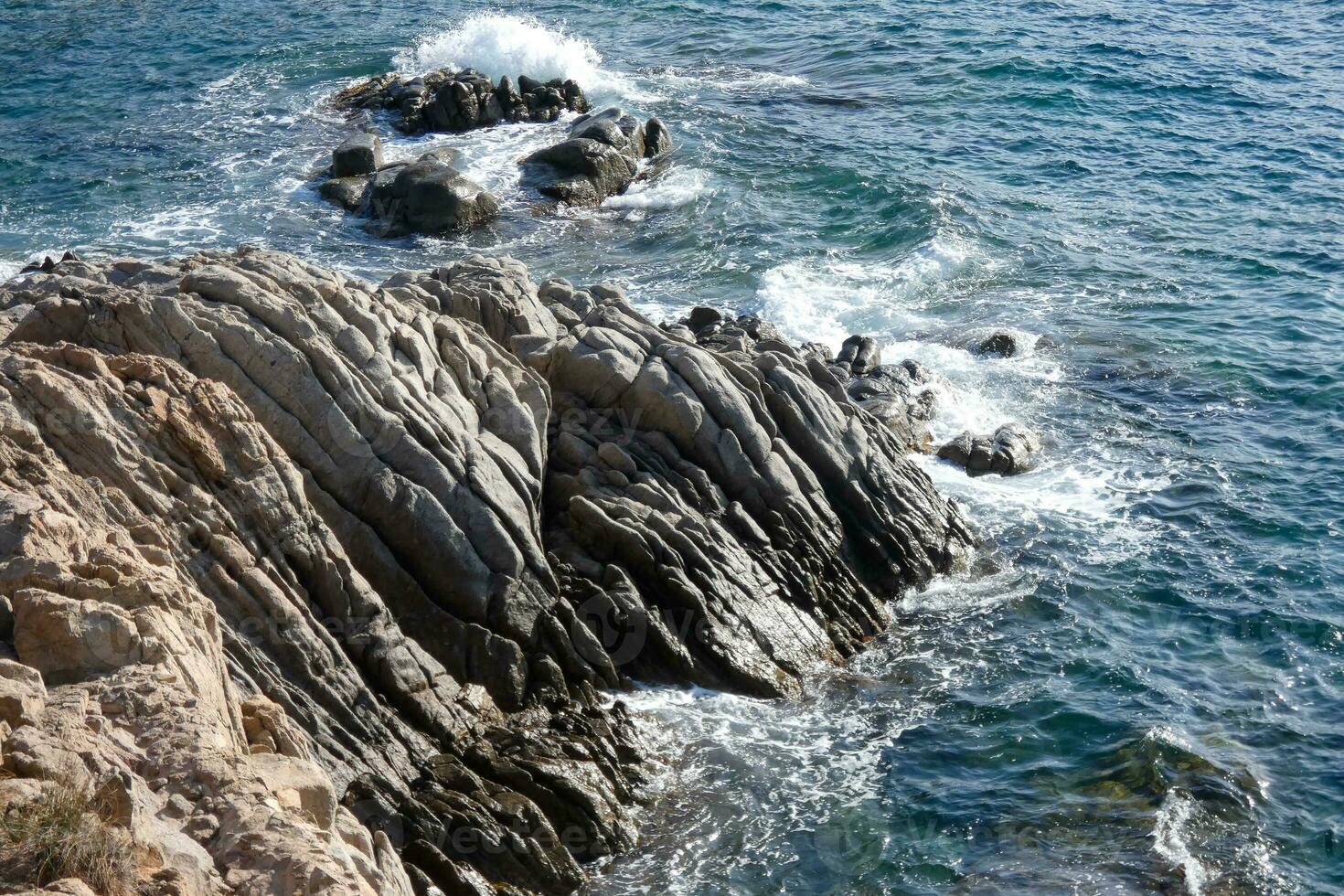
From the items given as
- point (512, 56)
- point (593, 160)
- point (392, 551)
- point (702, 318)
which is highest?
point (512, 56)

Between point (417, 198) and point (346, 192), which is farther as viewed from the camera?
point (346, 192)

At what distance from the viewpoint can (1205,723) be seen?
78.8ft

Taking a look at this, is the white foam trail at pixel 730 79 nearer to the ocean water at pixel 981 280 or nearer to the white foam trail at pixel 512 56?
the ocean water at pixel 981 280

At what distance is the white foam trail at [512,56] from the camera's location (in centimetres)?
5825

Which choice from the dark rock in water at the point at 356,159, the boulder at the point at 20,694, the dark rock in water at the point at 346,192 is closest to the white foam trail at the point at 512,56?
the dark rock in water at the point at 356,159

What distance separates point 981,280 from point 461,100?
74.7ft

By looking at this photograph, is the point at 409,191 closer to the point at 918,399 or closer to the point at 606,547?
the point at 918,399

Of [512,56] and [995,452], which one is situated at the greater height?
[512,56]

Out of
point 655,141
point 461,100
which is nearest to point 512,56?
point 461,100

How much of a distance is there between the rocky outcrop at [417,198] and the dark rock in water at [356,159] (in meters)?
0.91

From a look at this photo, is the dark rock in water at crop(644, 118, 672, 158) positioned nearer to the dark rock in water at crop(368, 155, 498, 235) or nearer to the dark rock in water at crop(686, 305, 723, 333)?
the dark rock in water at crop(368, 155, 498, 235)

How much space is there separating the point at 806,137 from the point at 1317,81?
72.5ft

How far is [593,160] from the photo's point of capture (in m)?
47.2

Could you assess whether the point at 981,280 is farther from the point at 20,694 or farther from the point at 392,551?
the point at 20,694
